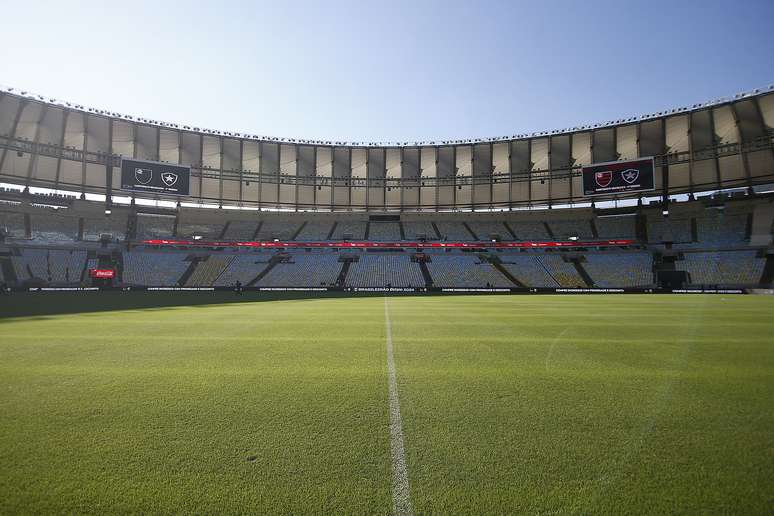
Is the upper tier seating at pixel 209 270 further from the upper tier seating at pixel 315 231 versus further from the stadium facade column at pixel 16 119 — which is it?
the stadium facade column at pixel 16 119

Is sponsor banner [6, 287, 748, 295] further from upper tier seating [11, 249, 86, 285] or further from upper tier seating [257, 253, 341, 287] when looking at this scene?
upper tier seating [11, 249, 86, 285]

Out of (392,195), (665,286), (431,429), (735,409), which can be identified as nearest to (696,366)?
(735,409)

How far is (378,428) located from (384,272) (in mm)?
36856

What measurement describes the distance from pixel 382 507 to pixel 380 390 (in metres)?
2.45

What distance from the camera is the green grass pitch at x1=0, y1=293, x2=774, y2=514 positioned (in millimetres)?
2350

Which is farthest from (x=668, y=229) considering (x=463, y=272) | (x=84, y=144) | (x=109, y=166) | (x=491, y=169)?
(x=84, y=144)

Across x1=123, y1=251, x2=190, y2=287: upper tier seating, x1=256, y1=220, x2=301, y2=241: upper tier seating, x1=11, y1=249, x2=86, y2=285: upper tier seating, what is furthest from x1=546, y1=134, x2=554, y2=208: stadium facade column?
x1=11, y1=249, x2=86, y2=285: upper tier seating

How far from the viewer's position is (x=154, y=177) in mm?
39281

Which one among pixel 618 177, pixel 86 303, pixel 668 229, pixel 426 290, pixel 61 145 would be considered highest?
pixel 61 145

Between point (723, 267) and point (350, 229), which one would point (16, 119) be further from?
point (723, 267)

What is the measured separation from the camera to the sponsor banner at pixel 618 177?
3766 cm

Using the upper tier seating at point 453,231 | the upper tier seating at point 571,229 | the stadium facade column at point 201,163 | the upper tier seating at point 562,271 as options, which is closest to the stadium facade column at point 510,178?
the upper tier seating at point 571,229

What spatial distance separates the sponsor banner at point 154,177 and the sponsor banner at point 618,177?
46612 mm

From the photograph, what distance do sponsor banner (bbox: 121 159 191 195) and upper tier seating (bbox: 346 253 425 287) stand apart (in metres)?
22.0
